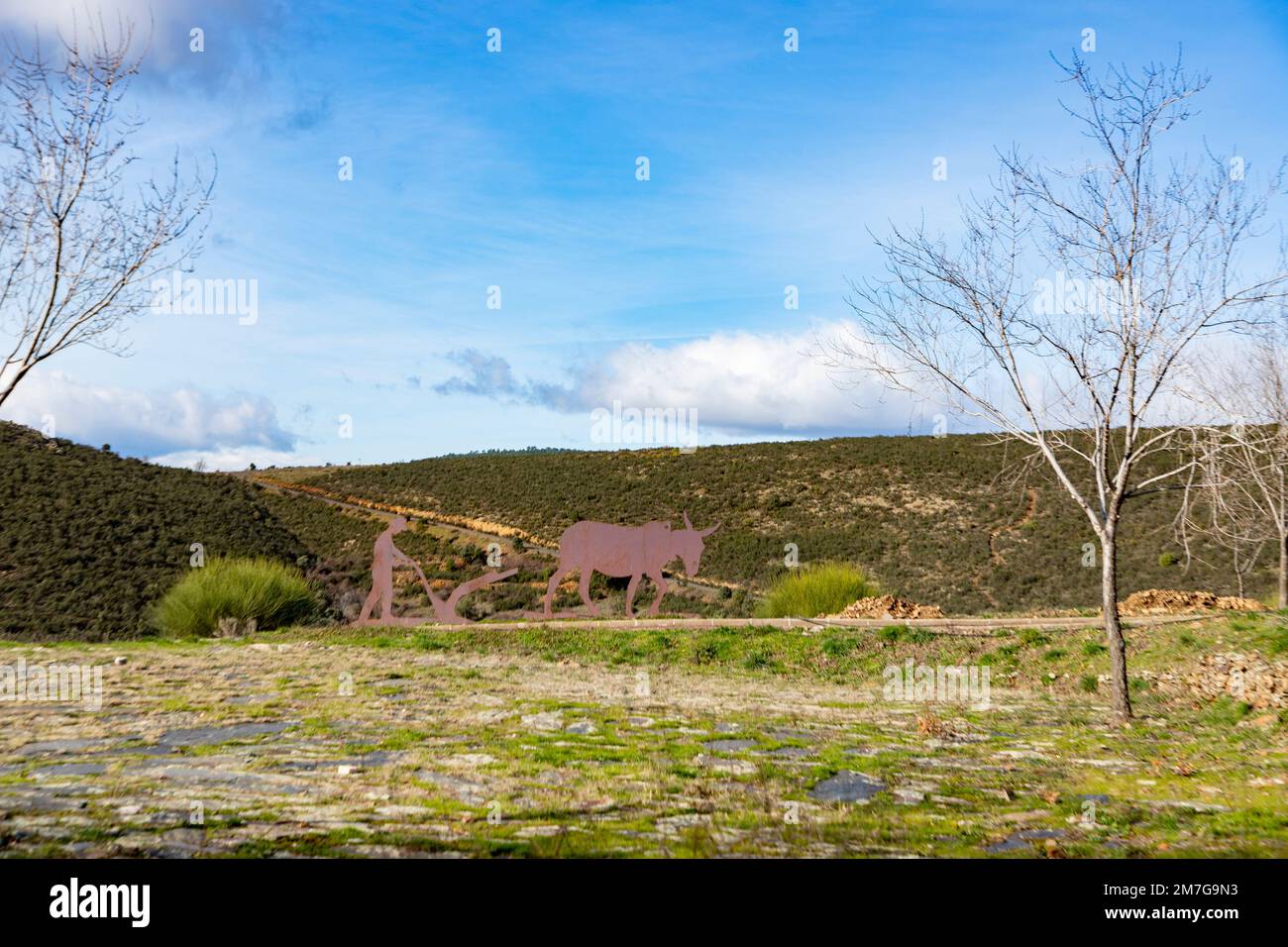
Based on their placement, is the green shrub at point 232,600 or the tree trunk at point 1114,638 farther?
the green shrub at point 232,600

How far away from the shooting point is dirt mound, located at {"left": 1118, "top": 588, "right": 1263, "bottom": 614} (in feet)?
62.0

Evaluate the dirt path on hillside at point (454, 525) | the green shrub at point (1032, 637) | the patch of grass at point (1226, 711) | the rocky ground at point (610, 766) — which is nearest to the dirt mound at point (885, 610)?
the green shrub at point (1032, 637)

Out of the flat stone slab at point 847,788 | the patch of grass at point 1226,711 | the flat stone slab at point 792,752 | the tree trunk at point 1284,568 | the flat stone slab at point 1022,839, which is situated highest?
the tree trunk at point 1284,568

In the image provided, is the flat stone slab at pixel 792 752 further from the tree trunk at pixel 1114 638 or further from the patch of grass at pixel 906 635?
the patch of grass at pixel 906 635

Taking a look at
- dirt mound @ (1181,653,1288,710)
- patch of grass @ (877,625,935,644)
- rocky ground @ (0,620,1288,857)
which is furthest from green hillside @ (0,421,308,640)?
dirt mound @ (1181,653,1288,710)

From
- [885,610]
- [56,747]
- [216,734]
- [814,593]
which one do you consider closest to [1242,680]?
[885,610]

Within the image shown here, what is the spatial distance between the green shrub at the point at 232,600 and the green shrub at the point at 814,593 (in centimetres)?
1068

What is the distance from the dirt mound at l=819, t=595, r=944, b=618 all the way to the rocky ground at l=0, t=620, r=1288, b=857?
472cm

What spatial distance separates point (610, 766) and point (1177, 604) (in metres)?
15.8

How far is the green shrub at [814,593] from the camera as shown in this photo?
21.5 m

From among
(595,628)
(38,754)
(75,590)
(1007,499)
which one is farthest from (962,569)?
(38,754)

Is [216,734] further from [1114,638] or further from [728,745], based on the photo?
[1114,638]

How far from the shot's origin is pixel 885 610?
20094 millimetres

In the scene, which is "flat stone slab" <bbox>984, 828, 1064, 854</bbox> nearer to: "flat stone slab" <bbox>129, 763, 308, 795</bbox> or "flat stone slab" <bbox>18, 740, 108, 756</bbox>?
"flat stone slab" <bbox>129, 763, 308, 795</bbox>
